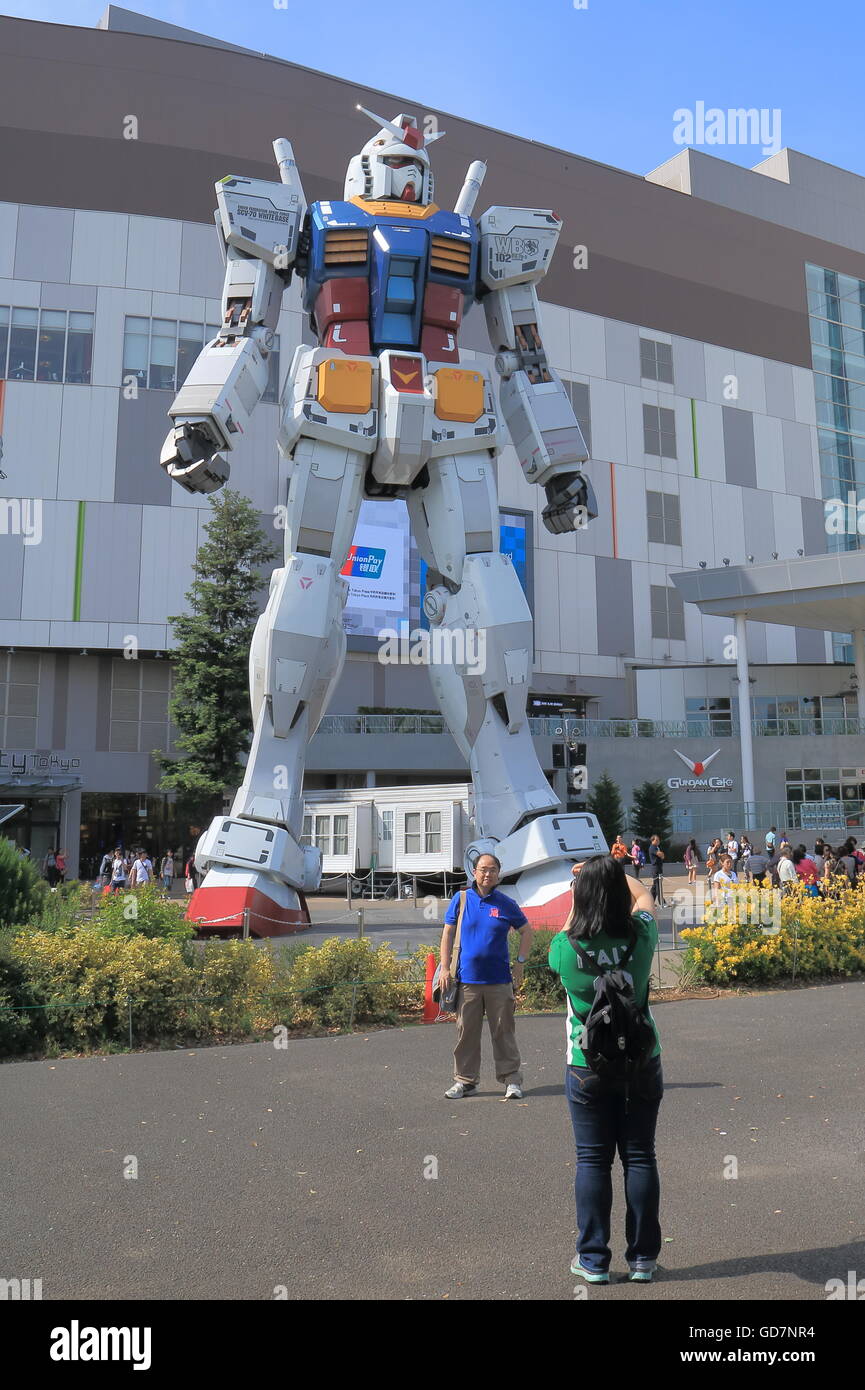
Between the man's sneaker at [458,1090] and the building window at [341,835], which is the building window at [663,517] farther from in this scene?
the man's sneaker at [458,1090]

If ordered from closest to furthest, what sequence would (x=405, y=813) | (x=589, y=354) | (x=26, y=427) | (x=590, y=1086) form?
(x=590, y=1086), (x=405, y=813), (x=26, y=427), (x=589, y=354)

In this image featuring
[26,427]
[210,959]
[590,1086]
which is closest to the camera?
[590,1086]

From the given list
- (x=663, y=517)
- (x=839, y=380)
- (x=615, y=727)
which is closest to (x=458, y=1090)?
(x=615, y=727)

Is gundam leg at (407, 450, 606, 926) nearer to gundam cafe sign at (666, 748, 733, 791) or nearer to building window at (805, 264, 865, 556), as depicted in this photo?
gundam cafe sign at (666, 748, 733, 791)

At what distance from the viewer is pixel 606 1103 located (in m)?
3.70

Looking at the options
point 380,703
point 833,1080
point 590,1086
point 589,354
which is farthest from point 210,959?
point 589,354

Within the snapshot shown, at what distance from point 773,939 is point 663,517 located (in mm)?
36269

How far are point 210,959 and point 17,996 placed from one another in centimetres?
141

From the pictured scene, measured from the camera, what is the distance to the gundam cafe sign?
35.8 m

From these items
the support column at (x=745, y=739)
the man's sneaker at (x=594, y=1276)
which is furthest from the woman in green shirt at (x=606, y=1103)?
the support column at (x=745, y=739)

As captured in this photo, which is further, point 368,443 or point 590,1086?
point 368,443

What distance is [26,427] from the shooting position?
35469 millimetres

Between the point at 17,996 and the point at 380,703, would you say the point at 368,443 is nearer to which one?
the point at 17,996

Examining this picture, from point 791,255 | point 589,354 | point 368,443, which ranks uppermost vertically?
point 791,255
